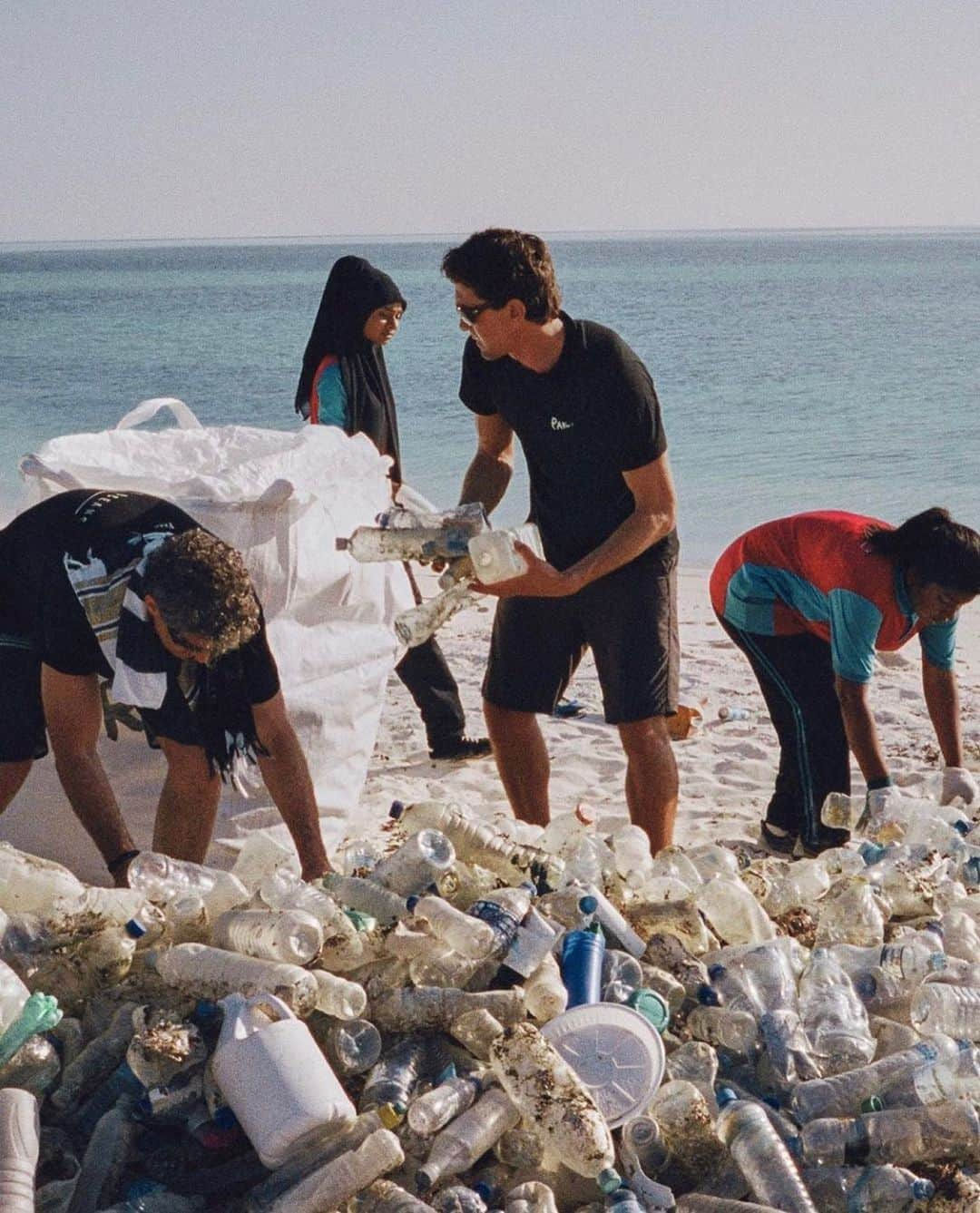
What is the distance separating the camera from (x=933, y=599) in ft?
14.2

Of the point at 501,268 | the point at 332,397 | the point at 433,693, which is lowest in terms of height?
the point at 433,693

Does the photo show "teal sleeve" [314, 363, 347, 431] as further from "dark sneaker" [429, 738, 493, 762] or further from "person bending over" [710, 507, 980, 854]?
"person bending over" [710, 507, 980, 854]

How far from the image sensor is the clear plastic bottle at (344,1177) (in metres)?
2.67

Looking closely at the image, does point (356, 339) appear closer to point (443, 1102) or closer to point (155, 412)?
point (155, 412)

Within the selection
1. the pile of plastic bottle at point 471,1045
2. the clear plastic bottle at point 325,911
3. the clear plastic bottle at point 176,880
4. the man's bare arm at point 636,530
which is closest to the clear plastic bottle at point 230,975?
the pile of plastic bottle at point 471,1045

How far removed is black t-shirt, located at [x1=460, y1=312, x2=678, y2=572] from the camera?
429 cm

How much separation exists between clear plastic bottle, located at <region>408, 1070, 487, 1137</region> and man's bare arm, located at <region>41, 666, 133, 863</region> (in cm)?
150

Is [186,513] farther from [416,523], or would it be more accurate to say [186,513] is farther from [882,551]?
[882,551]

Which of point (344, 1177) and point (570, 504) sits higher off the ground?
point (570, 504)

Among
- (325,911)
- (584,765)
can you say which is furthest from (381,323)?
(325,911)

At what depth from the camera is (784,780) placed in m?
5.25

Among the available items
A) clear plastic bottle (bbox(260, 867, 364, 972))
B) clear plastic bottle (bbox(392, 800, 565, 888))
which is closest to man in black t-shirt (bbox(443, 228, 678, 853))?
clear plastic bottle (bbox(392, 800, 565, 888))

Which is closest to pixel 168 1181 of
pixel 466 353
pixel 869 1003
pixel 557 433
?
pixel 869 1003

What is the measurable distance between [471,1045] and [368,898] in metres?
0.56
